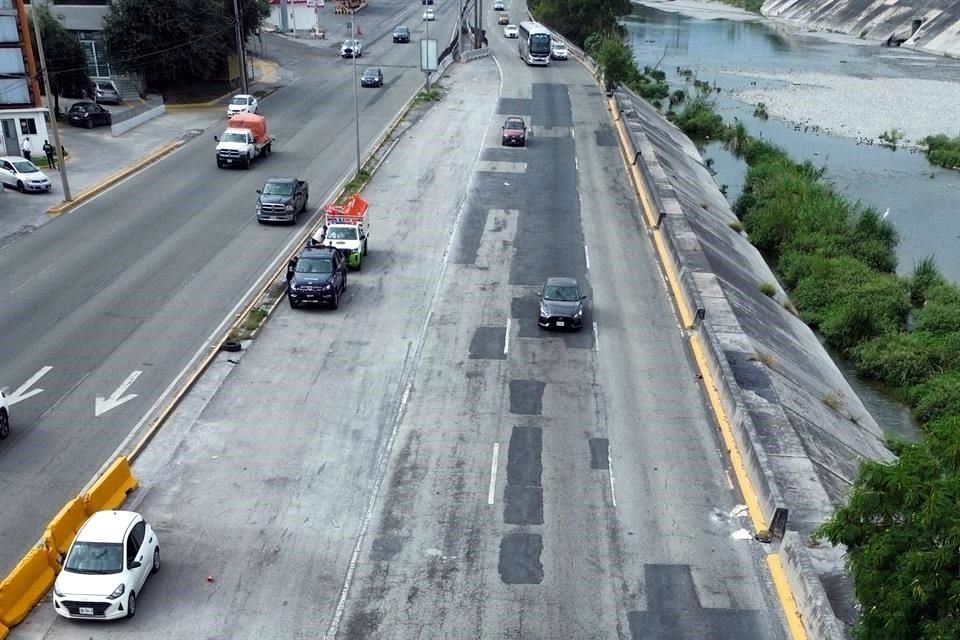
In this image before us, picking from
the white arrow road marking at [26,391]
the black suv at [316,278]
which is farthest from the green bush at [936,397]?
the white arrow road marking at [26,391]

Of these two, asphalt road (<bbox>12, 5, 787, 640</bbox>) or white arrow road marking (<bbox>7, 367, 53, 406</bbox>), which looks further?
white arrow road marking (<bbox>7, 367, 53, 406</bbox>)

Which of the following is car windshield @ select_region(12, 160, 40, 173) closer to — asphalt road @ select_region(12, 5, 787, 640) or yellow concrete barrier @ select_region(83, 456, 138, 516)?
asphalt road @ select_region(12, 5, 787, 640)

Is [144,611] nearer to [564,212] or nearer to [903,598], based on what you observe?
[903,598]

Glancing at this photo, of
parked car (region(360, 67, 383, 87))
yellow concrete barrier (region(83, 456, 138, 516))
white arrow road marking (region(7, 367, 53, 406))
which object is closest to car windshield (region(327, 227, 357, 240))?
white arrow road marking (region(7, 367, 53, 406))

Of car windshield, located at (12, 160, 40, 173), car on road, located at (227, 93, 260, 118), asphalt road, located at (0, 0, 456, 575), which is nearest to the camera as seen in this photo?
asphalt road, located at (0, 0, 456, 575)

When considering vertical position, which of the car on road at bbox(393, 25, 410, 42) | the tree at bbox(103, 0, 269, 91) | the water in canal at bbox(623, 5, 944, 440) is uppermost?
the tree at bbox(103, 0, 269, 91)

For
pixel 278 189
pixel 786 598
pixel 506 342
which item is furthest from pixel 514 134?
pixel 786 598
